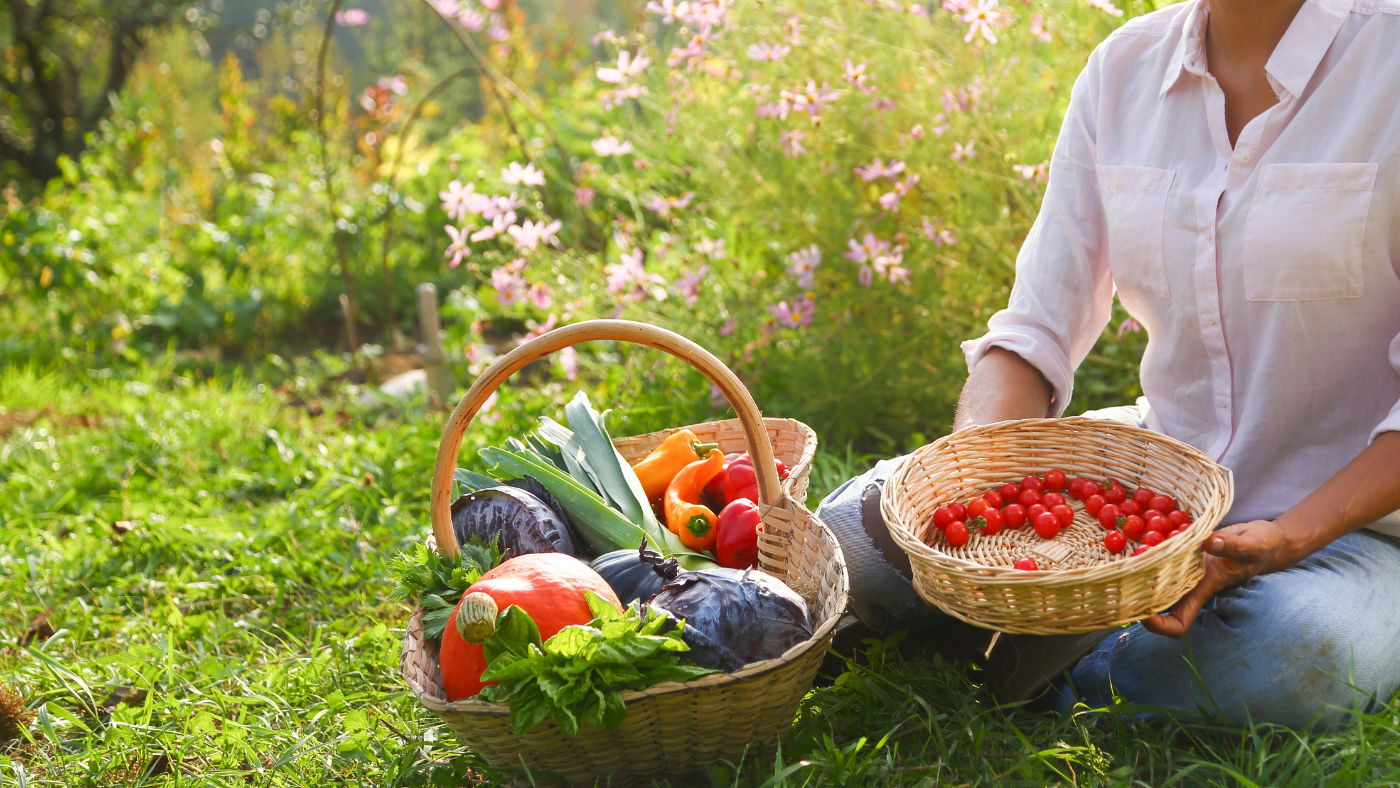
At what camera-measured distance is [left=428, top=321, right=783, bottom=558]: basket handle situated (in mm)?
1472

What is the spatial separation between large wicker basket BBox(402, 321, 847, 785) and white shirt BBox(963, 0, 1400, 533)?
0.51m

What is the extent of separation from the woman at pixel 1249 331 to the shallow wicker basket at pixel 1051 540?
0.08m

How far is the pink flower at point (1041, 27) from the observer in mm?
2546

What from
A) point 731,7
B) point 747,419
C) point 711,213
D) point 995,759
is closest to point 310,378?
point 711,213

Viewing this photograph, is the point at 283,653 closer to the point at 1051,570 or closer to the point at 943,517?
the point at 943,517

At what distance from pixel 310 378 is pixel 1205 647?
3.50 meters

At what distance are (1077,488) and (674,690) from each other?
731 millimetres

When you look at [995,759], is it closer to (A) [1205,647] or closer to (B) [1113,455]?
(A) [1205,647]

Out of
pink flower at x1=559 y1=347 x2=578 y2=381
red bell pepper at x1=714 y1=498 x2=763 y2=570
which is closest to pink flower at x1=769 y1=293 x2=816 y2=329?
pink flower at x1=559 y1=347 x2=578 y2=381

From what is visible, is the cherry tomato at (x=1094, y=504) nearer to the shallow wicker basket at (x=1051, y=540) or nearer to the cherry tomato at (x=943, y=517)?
the shallow wicker basket at (x=1051, y=540)

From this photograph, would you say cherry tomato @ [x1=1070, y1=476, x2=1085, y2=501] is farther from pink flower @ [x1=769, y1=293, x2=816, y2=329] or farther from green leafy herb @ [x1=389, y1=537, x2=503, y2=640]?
pink flower @ [x1=769, y1=293, x2=816, y2=329]

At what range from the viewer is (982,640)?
1.72 meters

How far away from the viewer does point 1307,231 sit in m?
1.41

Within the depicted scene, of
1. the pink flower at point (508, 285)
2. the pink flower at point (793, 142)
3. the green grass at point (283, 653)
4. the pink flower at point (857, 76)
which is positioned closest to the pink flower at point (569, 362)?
the green grass at point (283, 653)
